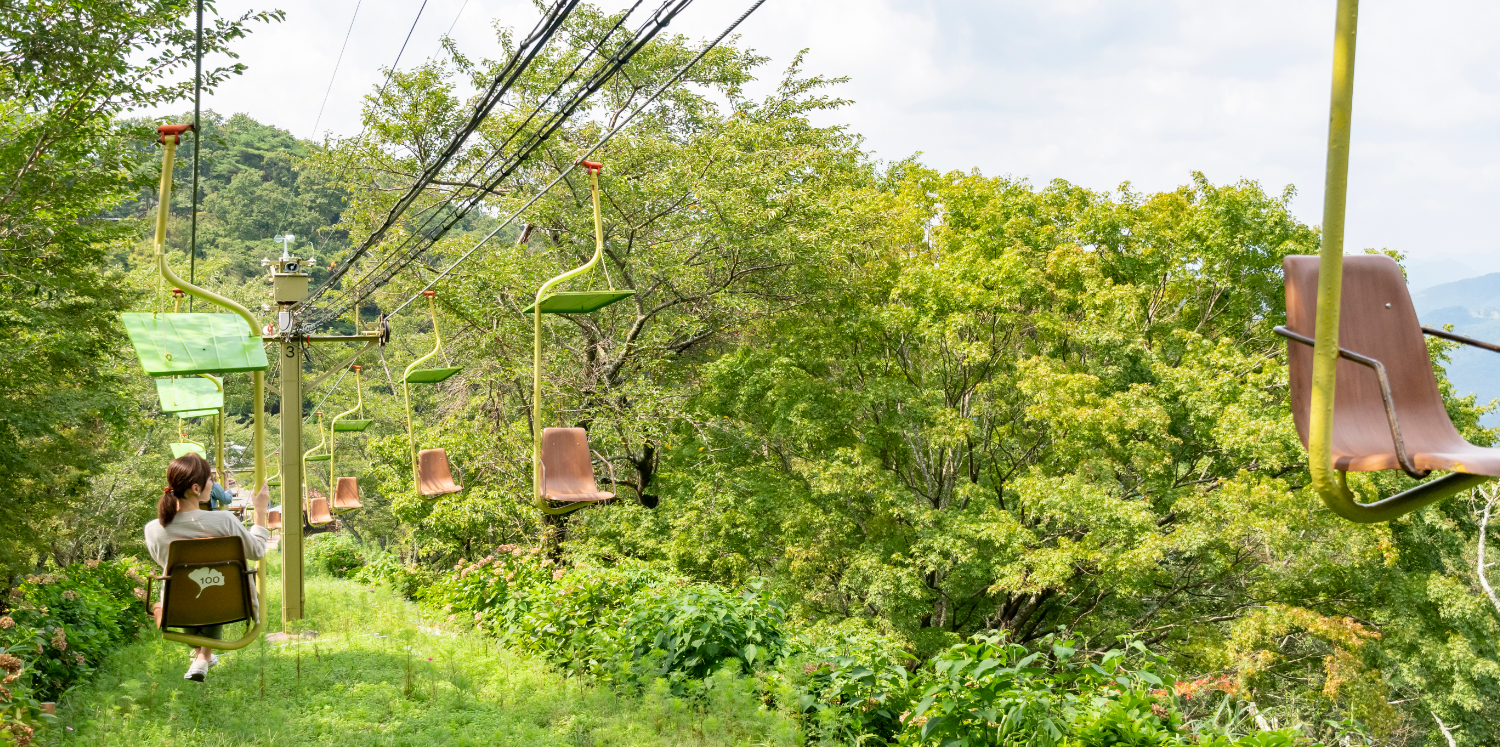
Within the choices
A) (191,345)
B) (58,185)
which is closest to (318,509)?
(58,185)

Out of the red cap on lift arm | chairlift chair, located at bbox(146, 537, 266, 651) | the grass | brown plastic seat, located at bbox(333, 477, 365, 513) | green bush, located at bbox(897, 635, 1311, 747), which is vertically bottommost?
the grass

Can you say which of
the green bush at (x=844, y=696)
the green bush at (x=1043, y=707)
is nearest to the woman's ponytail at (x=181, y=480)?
the green bush at (x=844, y=696)

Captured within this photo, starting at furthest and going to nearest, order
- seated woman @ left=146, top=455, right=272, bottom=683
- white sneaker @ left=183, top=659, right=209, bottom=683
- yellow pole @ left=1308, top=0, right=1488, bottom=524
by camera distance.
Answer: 1. white sneaker @ left=183, top=659, right=209, bottom=683
2. seated woman @ left=146, top=455, right=272, bottom=683
3. yellow pole @ left=1308, top=0, right=1488, bottom=524

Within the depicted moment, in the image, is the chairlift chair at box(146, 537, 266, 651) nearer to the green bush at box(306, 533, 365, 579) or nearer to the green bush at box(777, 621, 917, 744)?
the green bush at box(777, 621, 917, 744)

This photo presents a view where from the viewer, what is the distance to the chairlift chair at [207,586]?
4.40 meters

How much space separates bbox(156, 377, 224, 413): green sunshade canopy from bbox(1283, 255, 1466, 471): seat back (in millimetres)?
6483

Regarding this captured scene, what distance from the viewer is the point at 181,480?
4.51 metres

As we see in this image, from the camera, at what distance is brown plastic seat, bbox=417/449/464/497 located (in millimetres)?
10656

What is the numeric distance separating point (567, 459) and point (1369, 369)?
639 centimetres

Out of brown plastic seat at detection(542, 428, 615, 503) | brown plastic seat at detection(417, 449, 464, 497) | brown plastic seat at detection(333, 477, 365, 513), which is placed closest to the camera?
brown plastic seat at detection(542, 428, 615, 503)

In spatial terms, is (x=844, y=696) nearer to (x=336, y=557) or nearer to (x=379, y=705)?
(x=379, y=705)

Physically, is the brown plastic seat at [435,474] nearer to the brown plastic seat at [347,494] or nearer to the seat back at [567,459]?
the seat back at [567,459]

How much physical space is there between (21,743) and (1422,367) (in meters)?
5.90

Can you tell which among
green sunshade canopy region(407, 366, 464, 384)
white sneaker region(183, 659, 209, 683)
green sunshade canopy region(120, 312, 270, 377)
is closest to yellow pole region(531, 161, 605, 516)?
green sunshade canopy region(120, 312, 270, 377)
